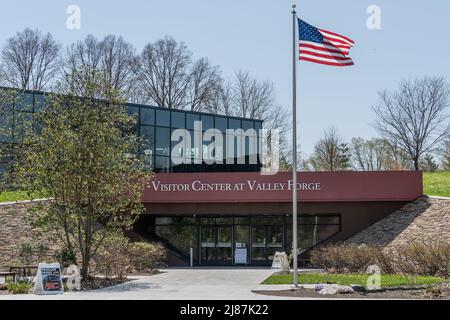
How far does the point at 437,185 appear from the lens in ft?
134

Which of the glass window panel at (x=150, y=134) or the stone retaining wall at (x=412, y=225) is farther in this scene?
the glass window panel at (x=150, y=134)

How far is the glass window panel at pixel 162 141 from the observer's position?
43906 millimetres

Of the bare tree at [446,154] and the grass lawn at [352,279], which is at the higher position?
the bare tree at [446,154]

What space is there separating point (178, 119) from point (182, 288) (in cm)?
2536

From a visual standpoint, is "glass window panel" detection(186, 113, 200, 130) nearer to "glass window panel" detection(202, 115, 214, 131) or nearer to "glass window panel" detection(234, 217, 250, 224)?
"glass window panel" detection(202, 115, 214, 131)

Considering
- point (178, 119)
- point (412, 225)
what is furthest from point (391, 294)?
point (178, 119)

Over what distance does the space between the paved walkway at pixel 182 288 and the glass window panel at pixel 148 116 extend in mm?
18321

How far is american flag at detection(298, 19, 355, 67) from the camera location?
20.0m

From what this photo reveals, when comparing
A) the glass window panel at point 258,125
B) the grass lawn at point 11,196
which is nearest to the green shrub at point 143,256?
the grass lawn at point 11,196

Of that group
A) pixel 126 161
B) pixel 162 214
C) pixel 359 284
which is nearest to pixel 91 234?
pixel 126 161

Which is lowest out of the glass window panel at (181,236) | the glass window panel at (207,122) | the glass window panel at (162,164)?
the glass window panel at (181,236)

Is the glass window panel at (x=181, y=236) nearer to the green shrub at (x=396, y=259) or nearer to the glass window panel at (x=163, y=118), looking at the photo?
the glass window panel at (x=163, y=118)

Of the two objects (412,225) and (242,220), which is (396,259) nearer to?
(412,225)
